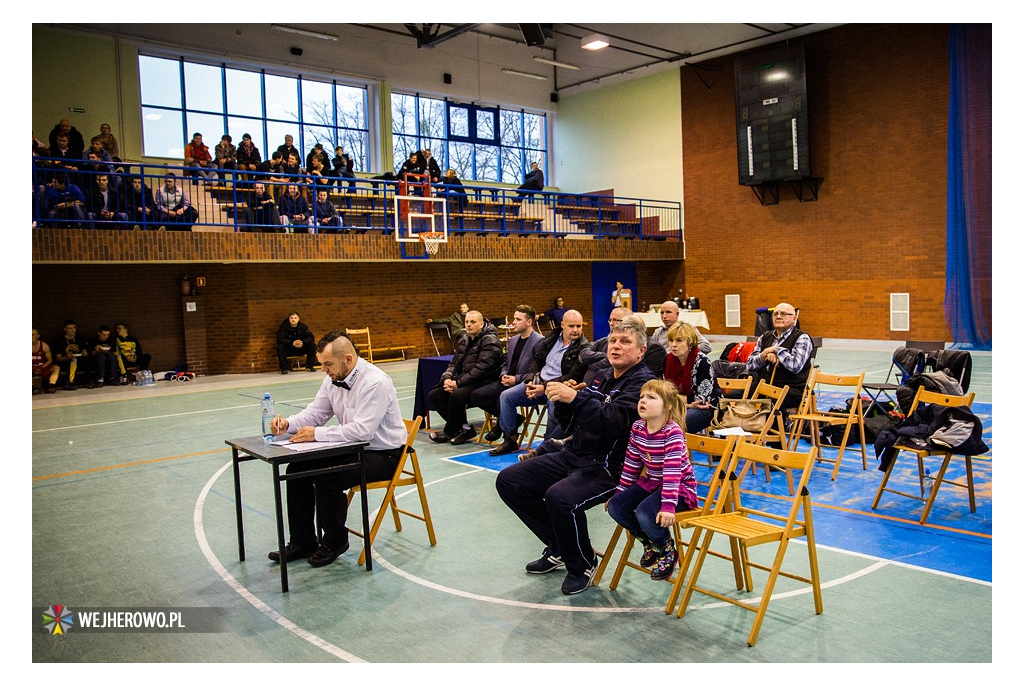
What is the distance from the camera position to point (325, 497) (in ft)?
16.6

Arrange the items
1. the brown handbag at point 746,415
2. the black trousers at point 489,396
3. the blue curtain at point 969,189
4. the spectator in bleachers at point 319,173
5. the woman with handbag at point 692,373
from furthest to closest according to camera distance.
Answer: the spectator in bleachers at point 319,173
the blue curtain at point 969,189
the black trousers at point 489,396
the woman with handbag at point 692,373
the brown handbag at point 746,415

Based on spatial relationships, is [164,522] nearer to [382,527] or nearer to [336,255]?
[382,527]

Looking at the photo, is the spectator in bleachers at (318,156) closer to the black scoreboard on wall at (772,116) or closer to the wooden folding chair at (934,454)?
the black scoreboard on wall at (772,116)

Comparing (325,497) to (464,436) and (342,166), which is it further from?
(342,166)

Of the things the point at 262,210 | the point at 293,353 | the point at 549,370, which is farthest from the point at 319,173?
the point at 549,370

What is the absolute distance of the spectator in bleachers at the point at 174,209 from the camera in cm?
1411

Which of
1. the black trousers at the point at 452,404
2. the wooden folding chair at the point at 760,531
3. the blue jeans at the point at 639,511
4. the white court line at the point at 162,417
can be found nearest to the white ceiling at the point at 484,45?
the white court line at the point at 162,417

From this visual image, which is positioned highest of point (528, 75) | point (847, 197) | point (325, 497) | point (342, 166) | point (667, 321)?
point (528, 75)

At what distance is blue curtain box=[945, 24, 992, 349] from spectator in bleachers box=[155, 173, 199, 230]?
1495 cm

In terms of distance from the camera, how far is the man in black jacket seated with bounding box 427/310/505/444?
347 inches

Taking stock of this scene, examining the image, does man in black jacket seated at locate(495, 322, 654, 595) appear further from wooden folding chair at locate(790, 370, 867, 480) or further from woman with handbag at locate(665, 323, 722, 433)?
wooden folding chair at locate(790, 370, 867, 480)

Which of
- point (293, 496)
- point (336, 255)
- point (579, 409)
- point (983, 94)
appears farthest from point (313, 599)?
point (983, 94)

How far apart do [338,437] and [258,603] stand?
105cm
